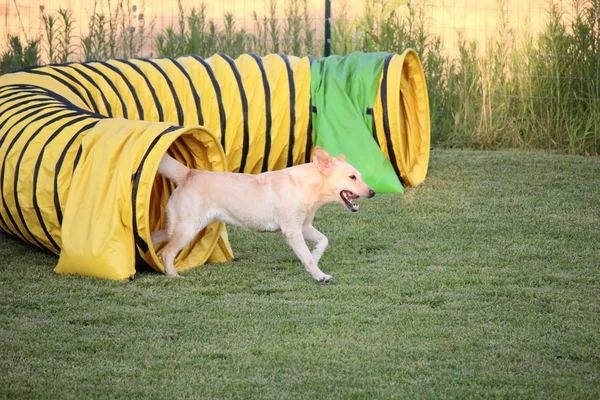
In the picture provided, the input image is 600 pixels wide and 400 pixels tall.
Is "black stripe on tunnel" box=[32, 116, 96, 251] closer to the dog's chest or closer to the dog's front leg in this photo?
the dog's chest

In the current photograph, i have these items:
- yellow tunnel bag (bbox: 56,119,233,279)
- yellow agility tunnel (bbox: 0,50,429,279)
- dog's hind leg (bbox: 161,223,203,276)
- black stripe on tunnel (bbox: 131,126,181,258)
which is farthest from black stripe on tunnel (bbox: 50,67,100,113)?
dog's hind leg (bbox: 161,223,203,276)

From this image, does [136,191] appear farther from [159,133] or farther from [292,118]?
[292,118]

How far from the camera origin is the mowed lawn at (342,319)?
11.8 ft

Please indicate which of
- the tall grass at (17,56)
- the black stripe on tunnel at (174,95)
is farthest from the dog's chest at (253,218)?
the tall grass at (17,56)

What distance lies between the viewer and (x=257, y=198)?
17.7 feet

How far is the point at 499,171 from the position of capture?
8.63 m

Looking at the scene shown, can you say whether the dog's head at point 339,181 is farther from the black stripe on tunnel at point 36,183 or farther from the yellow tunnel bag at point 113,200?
the black stripe on tunnel at point 36,183

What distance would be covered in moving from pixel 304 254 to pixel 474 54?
5753 millimetres

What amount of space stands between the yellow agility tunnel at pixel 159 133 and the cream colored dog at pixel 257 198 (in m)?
0.24

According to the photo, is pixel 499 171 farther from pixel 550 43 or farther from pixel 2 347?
pixel 2 347

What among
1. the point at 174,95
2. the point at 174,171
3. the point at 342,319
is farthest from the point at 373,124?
the point at 342,319

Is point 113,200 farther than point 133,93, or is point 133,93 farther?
point 133,93

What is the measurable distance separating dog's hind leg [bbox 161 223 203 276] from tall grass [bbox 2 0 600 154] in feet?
17.9

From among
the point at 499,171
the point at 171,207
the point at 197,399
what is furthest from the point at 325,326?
the point at 499,171
